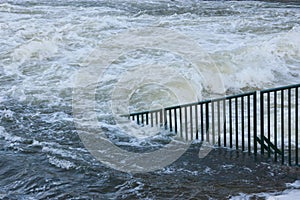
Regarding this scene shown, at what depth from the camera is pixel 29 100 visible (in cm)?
1224

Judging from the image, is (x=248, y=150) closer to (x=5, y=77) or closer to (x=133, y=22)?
(x=5, y=77)

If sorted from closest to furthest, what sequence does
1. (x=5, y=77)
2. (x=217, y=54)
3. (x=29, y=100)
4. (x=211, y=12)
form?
1. (x=29, y=100)
2. (x=5, y=77)
3. (x=217, y=54)
4. (x=211, y=12)

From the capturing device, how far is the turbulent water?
288 inches

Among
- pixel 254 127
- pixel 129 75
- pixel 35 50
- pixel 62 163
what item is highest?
pixel 254 127

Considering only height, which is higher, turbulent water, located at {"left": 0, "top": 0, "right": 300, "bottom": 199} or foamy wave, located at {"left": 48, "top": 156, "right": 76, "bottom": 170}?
foamy wave, located at {"left": 48, "top": 156, "right": 76, "bottom": 170}

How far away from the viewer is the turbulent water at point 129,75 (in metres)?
7.32

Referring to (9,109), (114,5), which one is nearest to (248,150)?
(9,109)

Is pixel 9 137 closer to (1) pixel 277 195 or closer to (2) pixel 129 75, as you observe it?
(1) pixel 277 195

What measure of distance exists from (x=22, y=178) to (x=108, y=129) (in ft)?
8.82

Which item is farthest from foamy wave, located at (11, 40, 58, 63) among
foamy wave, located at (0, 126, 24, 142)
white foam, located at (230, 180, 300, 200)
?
white foam, located at (230, 180, 300, 200)

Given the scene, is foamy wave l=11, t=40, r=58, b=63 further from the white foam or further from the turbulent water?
the white foam

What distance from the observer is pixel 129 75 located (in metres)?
14.6

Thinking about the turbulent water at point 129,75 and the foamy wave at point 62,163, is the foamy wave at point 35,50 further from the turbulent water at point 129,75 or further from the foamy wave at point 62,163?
the foamy wave at point 62,163

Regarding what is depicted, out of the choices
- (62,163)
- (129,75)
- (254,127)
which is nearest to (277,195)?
(254,127)
